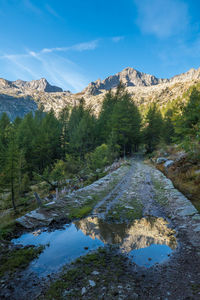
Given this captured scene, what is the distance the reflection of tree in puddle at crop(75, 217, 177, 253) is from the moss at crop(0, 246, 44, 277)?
1620mm

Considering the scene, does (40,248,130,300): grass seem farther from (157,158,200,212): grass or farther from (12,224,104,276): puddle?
(157,158,200,212): grass

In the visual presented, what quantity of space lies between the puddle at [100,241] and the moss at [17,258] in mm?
161

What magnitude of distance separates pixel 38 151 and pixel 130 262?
3130 centimetres

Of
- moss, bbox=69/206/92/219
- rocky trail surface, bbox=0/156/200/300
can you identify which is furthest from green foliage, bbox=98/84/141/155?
rocky trail surface, bbox=0/156/200/300

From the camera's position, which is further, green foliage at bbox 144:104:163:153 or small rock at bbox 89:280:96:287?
green foliage at bbox 144:104:163:153

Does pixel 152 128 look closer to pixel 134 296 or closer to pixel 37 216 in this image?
pixel 37 216

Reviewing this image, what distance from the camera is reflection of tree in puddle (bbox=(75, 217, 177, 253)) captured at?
4055mm

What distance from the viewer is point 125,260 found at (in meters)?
3.34

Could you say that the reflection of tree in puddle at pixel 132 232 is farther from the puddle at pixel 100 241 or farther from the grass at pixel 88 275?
the grass at pixel 88 275

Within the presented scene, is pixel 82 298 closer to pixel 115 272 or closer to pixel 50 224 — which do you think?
pixel 115 272

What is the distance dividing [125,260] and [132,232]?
1.41 m

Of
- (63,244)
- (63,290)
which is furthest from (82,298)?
(63,244)

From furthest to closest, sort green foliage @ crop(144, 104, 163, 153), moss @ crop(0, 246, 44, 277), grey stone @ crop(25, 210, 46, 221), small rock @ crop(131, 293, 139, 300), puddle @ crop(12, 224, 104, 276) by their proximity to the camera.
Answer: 1. green foliage @ crop(144, 104, 163, 153)
2. grey stone @ crop(25, 210, 46, 221)
3. puddle @ crop(12, 224, 104, 276)
4. moss @ crop(0, 246, 44, 277)
5. small rock @ crop(131, 293, 139, 300)

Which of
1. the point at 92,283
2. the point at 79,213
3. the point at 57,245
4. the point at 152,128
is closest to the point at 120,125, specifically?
the point at 152,128
